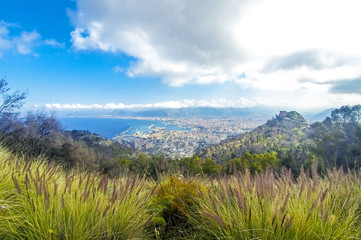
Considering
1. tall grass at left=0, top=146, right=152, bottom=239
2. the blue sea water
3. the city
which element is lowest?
the city

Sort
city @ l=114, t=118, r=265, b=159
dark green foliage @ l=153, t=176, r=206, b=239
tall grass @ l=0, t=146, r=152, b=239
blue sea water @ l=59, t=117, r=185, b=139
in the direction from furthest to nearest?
blue sea water @ l=59, t=117, r=185, b=139 → city @ l=114, t=118, r=265, b=159 → dark green foliage @ l=153, t=176, r=206, b=239 → tall grass @ l=0, t=146, r=152, b=239

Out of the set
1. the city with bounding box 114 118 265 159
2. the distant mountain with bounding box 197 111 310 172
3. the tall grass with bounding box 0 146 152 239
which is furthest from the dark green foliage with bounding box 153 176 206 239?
the distant mountain with bounding box 197 111 310 172

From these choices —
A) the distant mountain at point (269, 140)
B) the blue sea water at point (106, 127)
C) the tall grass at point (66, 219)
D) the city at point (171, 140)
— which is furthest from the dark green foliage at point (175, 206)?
the blue sea water at point (106, 127)

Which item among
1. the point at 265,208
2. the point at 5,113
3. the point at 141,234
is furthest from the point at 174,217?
the point at 5,113

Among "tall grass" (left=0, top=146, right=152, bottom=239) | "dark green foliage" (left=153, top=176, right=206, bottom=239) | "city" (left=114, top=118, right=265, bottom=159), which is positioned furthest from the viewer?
"city" (left=114, top=118, right=265, bottom=159)

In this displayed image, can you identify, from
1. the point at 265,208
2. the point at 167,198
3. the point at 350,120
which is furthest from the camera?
the point at 350,120

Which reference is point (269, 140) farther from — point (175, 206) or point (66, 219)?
point (66, 219)

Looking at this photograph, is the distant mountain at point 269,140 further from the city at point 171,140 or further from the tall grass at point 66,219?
the tall grass at point 66,219

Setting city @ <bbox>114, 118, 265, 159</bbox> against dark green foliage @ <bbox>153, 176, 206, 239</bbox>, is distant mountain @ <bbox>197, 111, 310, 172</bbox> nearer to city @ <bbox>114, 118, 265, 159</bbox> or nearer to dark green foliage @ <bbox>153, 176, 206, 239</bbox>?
city @ <bbox>114, 118, 265, 159</bbox>

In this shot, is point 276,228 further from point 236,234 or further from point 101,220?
point 101,220

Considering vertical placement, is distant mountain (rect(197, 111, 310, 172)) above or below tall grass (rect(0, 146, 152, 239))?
below

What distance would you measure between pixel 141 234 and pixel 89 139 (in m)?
45.5

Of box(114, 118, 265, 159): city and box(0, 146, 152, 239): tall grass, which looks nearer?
box(0, 146, 152, 239): tall grass

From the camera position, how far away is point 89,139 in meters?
41.7
